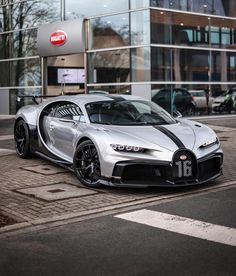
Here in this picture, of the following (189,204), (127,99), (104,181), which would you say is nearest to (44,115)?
(127,99)

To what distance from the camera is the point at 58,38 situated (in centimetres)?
2272

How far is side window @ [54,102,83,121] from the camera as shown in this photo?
8804 millimetres

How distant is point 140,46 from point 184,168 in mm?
13320

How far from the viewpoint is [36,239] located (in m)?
5.45

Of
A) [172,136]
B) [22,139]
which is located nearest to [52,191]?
[172,136]

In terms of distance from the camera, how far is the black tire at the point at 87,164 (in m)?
7.80

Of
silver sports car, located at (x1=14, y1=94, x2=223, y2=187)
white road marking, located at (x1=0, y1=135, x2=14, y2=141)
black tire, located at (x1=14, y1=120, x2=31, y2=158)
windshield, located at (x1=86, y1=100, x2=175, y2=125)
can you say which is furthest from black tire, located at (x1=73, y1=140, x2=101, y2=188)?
white road marking, located at (x1=0, y1=135, x2=14, y2=141)

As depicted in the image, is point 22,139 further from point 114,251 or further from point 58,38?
point 58,38

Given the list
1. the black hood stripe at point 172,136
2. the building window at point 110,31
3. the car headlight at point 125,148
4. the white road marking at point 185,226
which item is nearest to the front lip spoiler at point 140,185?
the car headlight at point 125,148

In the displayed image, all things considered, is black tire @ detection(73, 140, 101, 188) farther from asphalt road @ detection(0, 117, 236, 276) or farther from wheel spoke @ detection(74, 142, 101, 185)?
asphalt road @ detection(0, 117, 236, 276)

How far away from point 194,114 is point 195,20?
12.7 feet

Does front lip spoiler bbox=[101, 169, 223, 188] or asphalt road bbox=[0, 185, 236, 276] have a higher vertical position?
front lip spoiler bbox=[101, 169, 223, 188]

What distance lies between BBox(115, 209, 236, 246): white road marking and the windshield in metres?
2.19

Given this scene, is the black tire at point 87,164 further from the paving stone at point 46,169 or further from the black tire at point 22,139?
the black tire at point 22,139
